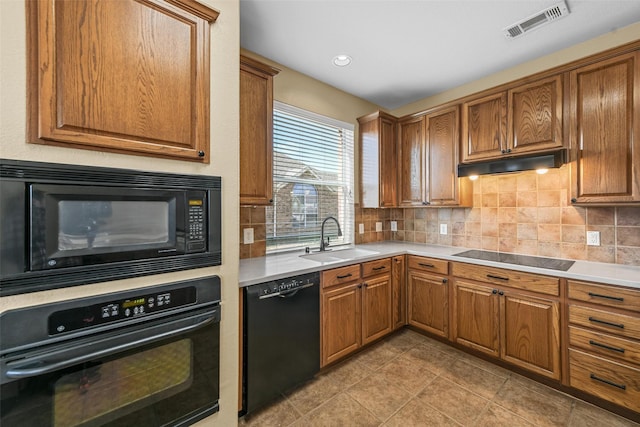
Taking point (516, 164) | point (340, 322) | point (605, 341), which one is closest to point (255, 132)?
point (340, 322)

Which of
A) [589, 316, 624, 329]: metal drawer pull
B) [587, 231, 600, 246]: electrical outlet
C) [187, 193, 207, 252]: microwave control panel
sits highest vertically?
[187, 193, 207, 252]: microwave control panel

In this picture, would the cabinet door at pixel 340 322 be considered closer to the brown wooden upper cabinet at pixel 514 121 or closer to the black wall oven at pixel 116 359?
the black wall oven at pixel 116 359

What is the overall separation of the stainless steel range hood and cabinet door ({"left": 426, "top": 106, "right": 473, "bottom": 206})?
0.15 m

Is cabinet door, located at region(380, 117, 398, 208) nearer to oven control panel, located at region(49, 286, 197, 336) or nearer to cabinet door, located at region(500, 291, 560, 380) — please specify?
cabinet door, located at region(500, 291, 560, 380)

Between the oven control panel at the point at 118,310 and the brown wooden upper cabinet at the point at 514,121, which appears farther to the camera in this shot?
the brown wooden upper cabinet at the point at 514,121

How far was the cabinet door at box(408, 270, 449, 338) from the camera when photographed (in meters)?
2.57

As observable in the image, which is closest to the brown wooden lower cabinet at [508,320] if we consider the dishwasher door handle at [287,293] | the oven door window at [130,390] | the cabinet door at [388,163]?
the cabinet door at [388,163]

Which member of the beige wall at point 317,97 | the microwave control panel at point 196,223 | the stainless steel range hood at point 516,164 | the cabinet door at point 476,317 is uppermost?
the beige wall at point 317,97

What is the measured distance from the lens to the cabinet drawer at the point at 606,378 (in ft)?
5.38

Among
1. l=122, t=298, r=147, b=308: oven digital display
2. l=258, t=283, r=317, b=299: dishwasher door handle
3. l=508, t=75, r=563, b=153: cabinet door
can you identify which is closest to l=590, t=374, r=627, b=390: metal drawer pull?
l=508, t=75, r=563, b=153: cabinet door

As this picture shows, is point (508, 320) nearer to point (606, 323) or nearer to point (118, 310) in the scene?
point (606, 323)

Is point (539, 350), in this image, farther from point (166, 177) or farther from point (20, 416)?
point (20, 416)

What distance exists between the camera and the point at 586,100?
199 centimetres

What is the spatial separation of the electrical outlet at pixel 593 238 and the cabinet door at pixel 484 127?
96 centimetres
